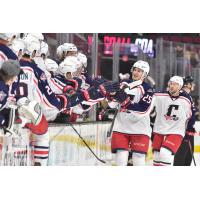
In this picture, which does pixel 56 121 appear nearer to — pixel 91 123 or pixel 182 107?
pixel 91 123

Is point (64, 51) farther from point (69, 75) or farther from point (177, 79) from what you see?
point (177, 79)

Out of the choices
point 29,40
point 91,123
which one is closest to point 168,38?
point 91,123

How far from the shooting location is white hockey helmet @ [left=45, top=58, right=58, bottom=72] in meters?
5.36

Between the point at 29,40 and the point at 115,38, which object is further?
the point at 115,38

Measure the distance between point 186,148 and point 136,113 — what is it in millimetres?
604

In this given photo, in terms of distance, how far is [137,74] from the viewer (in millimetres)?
5750

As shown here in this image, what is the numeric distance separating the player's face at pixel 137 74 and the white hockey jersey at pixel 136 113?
0.19 ft

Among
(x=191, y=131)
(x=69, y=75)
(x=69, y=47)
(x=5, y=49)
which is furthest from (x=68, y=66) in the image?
(x=191, y=131)

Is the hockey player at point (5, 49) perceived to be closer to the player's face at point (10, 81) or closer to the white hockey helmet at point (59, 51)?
the player's face at point (10, 81)

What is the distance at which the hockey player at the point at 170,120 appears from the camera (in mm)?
5910
